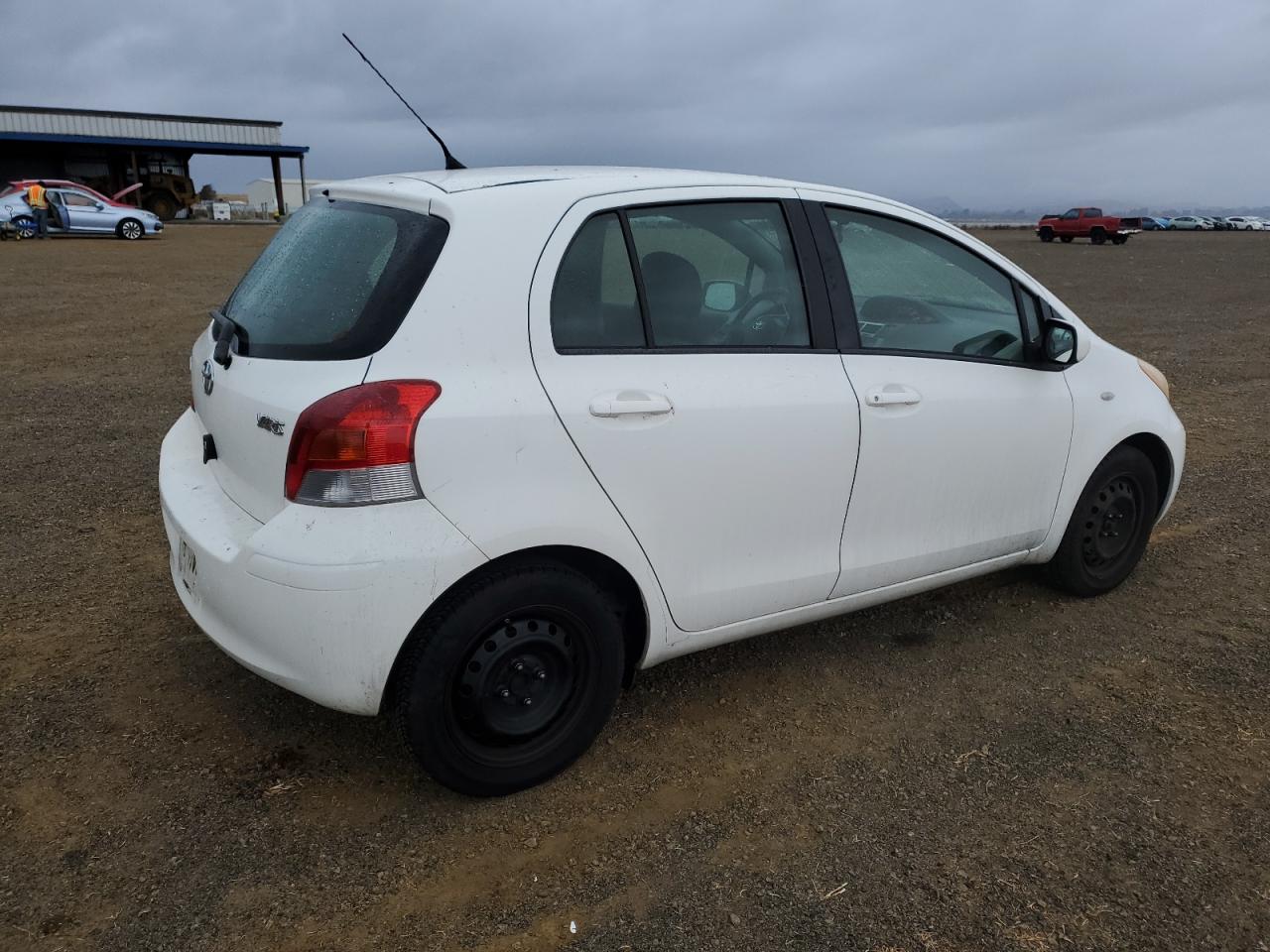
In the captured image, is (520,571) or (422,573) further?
(520,571)

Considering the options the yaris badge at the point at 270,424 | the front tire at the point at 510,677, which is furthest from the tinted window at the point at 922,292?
the yaris badge at the point at 270,424

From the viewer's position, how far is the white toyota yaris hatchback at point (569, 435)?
2477 millimetres

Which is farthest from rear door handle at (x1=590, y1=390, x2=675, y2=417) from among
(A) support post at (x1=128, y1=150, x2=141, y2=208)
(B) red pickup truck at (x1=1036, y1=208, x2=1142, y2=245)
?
(B) red pickup truck at (x1=1036, y1=208, x2=1142, y2=245)

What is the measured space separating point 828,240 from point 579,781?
1908mm

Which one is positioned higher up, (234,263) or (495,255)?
(495,255)

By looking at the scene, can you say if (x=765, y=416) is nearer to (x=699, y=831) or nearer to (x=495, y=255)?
(x=495, y=255)

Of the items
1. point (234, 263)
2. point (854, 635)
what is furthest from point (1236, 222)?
point (854, 635)

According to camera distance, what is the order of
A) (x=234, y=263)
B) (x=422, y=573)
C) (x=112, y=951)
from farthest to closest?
1. (x=234, y=263)
2. (x=422, y=573)
3. (x=112, y=951)

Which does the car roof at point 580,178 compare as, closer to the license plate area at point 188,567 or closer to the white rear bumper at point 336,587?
the white rear bumper at point 336,587

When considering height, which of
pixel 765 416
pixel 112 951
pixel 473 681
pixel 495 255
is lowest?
pixel 112 951

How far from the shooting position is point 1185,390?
340 inches

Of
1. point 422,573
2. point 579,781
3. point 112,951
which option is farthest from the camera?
point 579,781

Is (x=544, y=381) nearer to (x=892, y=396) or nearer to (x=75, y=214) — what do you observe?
(x=892, y=396)

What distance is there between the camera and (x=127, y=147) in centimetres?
3709
